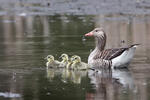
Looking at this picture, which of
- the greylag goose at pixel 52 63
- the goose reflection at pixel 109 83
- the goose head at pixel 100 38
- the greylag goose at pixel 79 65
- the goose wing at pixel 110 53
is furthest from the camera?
the goose head at pixel 100 38

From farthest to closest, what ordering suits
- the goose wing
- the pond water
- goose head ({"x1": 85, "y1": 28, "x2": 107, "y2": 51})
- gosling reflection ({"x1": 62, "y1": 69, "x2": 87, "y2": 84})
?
goose head ({"x1": 85, "y1": 28, "x2": 107, "y2": 51}), the goose wing, gosling reflection ({"x1": 62, "y1": 69, "x2": 87, "y2": 84}), the pond water

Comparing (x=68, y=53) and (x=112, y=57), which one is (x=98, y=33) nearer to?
(x=112, y=57)

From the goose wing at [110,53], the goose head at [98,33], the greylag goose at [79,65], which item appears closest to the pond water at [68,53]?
the greylag goose at [79,65]

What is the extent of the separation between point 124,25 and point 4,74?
1086 centimetres

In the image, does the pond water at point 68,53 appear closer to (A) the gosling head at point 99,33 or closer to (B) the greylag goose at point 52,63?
(B) the greylag goose at point 52,63

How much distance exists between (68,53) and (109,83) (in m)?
4.77

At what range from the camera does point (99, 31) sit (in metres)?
15.1

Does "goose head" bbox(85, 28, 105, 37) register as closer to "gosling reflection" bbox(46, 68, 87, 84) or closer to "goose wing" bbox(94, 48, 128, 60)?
"goose wing" bbox(94, 48, 128, 60)

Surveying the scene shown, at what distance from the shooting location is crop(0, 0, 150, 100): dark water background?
1069 cm

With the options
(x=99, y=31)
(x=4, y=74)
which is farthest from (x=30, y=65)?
(x=99, y=31)

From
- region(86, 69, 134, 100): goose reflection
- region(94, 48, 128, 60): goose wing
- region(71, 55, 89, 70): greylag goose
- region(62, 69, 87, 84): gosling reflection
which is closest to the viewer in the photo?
region(86, 69, 134, 100): goose reflection

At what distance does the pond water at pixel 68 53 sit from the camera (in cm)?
1066

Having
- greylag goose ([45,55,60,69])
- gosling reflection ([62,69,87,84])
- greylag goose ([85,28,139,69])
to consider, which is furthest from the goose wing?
greylag goose ([45,55,60,69])

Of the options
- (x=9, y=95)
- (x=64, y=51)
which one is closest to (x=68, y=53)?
(x=64, y=51)
